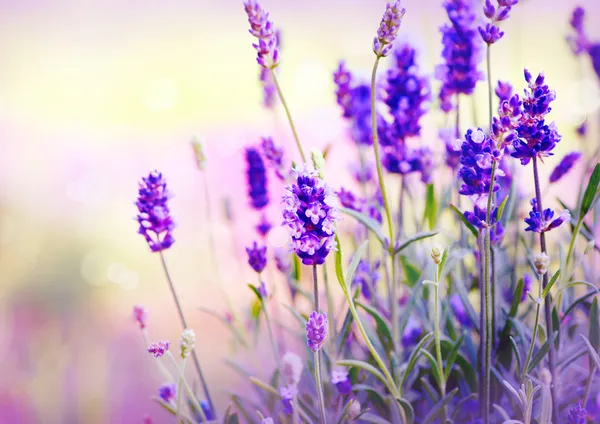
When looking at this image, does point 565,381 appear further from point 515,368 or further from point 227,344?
point 227,344

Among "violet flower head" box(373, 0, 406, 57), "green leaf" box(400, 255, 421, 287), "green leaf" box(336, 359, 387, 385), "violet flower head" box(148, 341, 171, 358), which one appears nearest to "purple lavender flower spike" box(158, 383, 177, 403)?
"violet flower head" box(148, 341, 171, 358)

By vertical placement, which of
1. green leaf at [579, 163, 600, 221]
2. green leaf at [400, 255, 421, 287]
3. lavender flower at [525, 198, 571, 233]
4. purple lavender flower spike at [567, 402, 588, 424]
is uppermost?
green leaf at [579, 163, 600, 221]

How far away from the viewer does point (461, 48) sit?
0.81 metres

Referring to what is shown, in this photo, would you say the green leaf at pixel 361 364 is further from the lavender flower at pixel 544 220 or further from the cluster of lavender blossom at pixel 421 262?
the lavender flower at pixel 544 220

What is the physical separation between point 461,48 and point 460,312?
1.42 feet

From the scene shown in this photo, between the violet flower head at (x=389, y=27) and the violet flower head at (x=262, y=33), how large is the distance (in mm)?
120

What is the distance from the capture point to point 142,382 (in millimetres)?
1173

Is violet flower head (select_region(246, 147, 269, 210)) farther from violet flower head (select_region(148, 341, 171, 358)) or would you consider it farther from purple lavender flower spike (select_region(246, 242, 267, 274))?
violet flower head (select_region(148, 341, 171, 358))

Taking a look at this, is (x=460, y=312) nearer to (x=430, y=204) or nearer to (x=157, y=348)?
(x=430, y=204)

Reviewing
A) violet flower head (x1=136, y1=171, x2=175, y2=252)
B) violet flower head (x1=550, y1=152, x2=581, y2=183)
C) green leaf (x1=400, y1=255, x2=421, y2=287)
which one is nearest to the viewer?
violet flower head (x1=136, y1=171, x2=175, y2=252)

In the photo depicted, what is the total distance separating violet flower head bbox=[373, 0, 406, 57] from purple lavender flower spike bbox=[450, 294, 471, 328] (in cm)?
51

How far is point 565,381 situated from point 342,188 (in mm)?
494

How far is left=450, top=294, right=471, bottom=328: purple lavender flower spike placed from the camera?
96cm

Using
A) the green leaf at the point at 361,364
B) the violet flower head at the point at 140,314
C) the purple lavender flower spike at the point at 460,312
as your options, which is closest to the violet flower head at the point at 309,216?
the green leaf at the point at 361,364
